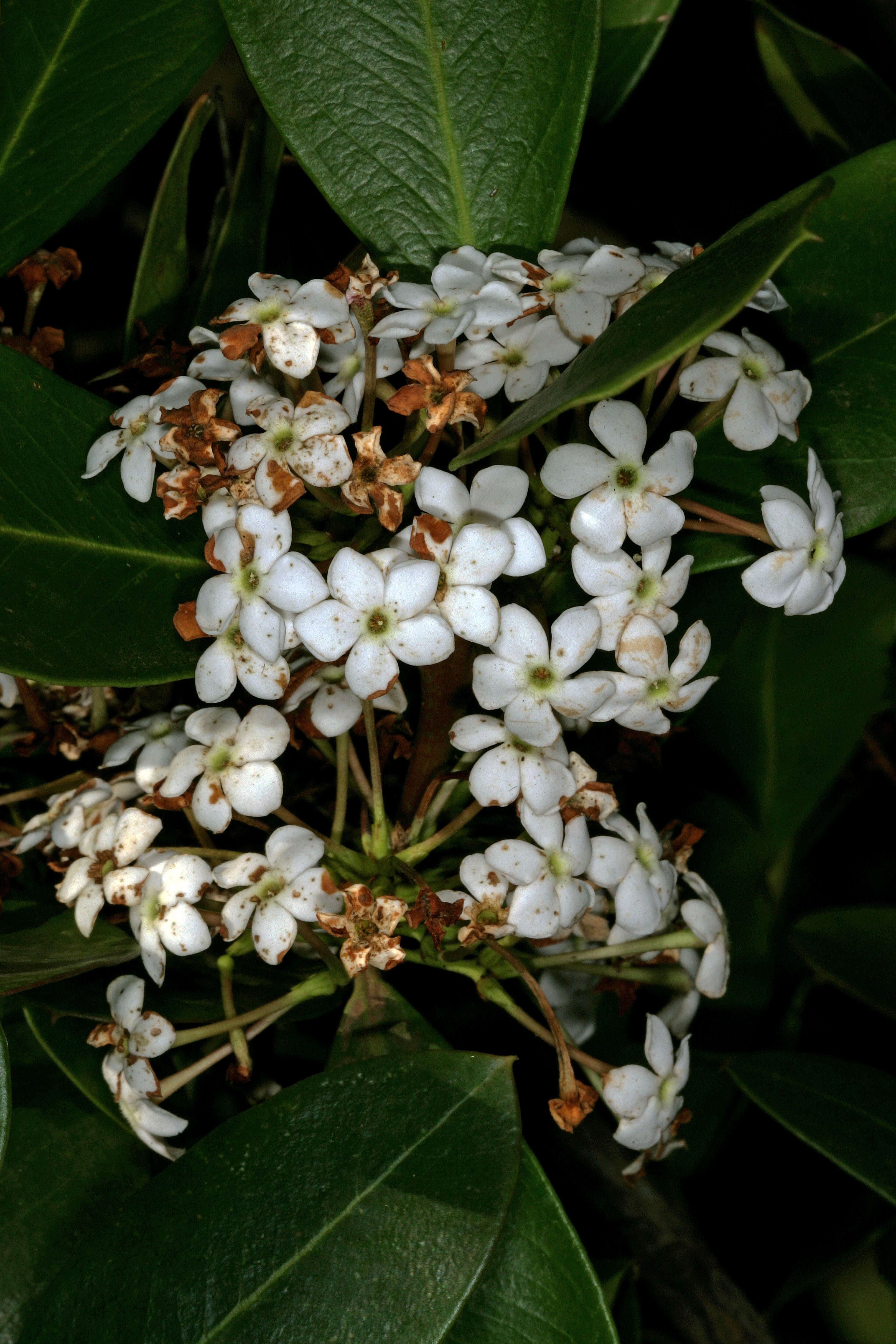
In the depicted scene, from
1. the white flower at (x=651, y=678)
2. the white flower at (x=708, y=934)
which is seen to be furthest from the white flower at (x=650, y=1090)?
the white flower at (x=651, y=678)

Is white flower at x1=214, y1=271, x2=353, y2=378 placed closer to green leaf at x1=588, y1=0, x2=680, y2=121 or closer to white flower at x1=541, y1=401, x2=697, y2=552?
white flower at x1=541, y1=401, x2=697, y2=552

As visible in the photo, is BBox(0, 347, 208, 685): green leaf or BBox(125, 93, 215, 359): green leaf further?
BBox(125, 93, 215, 359): green leaf

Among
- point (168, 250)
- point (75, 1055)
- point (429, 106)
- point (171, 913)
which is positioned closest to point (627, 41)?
point (429, 106)

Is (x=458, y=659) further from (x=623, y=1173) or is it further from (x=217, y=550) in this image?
(x=623, y=1173)

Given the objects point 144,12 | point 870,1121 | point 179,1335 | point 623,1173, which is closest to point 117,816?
point 179,1335

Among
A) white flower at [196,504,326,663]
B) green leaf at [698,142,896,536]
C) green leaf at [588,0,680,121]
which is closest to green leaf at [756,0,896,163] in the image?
green leaf at [588,0,680,121]
